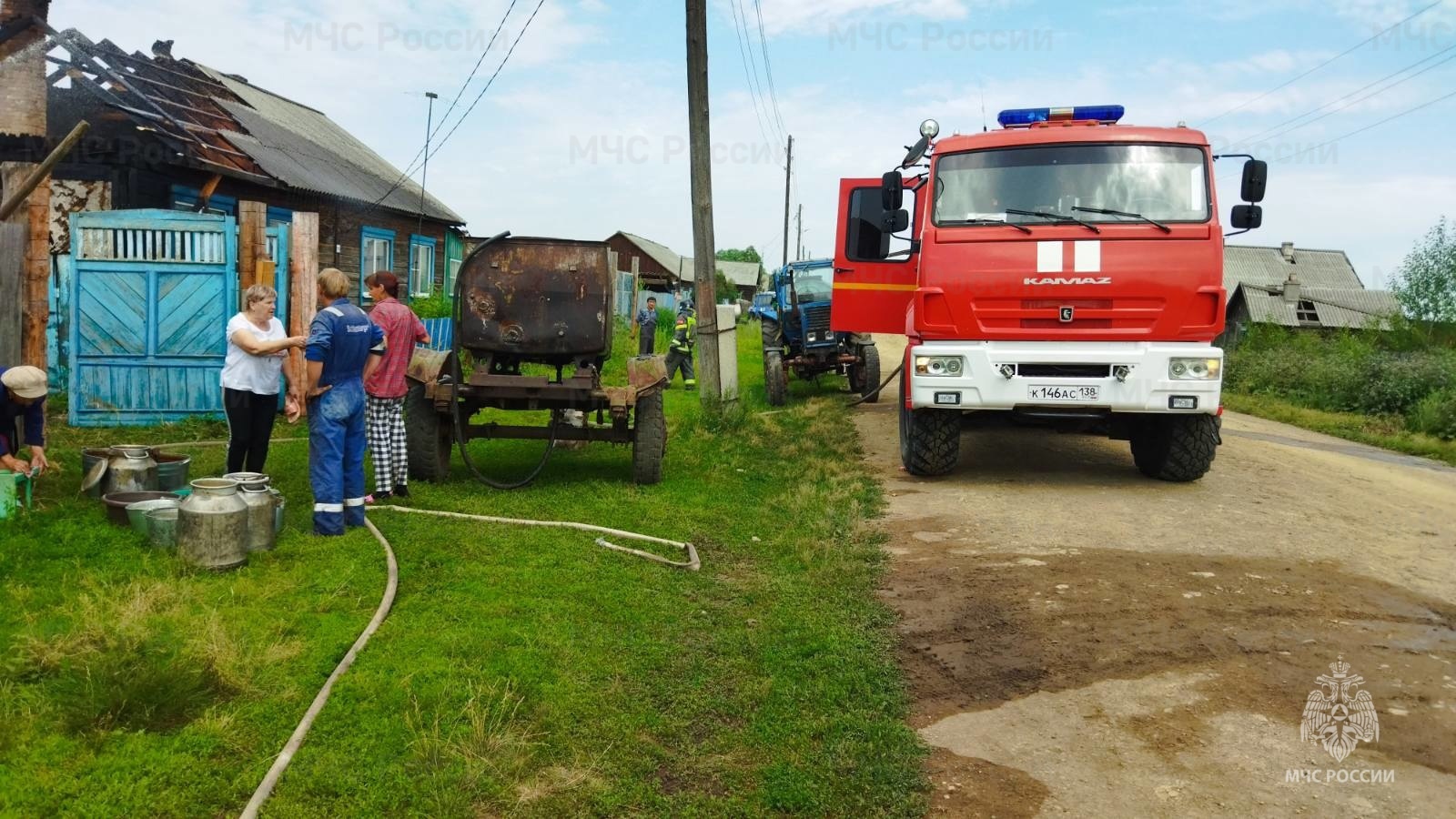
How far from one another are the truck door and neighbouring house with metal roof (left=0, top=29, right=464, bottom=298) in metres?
8.01

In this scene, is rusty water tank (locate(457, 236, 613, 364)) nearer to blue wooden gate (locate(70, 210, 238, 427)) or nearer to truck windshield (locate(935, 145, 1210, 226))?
truck windshield (locate(935, 145, 1210, 226))

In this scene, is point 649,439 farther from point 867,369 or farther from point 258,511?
point 867,369

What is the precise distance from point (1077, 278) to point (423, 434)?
5013mm

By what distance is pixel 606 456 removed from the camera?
9.57 m

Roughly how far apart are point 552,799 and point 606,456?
658 centimetres

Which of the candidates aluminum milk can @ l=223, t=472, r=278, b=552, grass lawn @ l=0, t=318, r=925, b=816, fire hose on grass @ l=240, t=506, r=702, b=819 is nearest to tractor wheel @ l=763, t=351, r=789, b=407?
grass lawn @ l=0, t=318, r=925, b=816

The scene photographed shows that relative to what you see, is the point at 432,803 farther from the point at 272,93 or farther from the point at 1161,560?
the point at 272,93

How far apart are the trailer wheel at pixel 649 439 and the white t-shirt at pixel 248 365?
8.64 ft

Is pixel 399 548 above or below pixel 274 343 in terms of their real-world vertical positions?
below

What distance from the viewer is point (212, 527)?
5031 millimetres

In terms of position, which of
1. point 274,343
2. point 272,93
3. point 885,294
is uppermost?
point 272,93

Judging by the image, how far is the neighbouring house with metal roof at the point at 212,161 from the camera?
492 inches

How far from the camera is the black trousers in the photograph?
6.26 metres

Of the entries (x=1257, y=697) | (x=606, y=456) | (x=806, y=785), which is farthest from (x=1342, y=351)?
(x=806, y=785)
